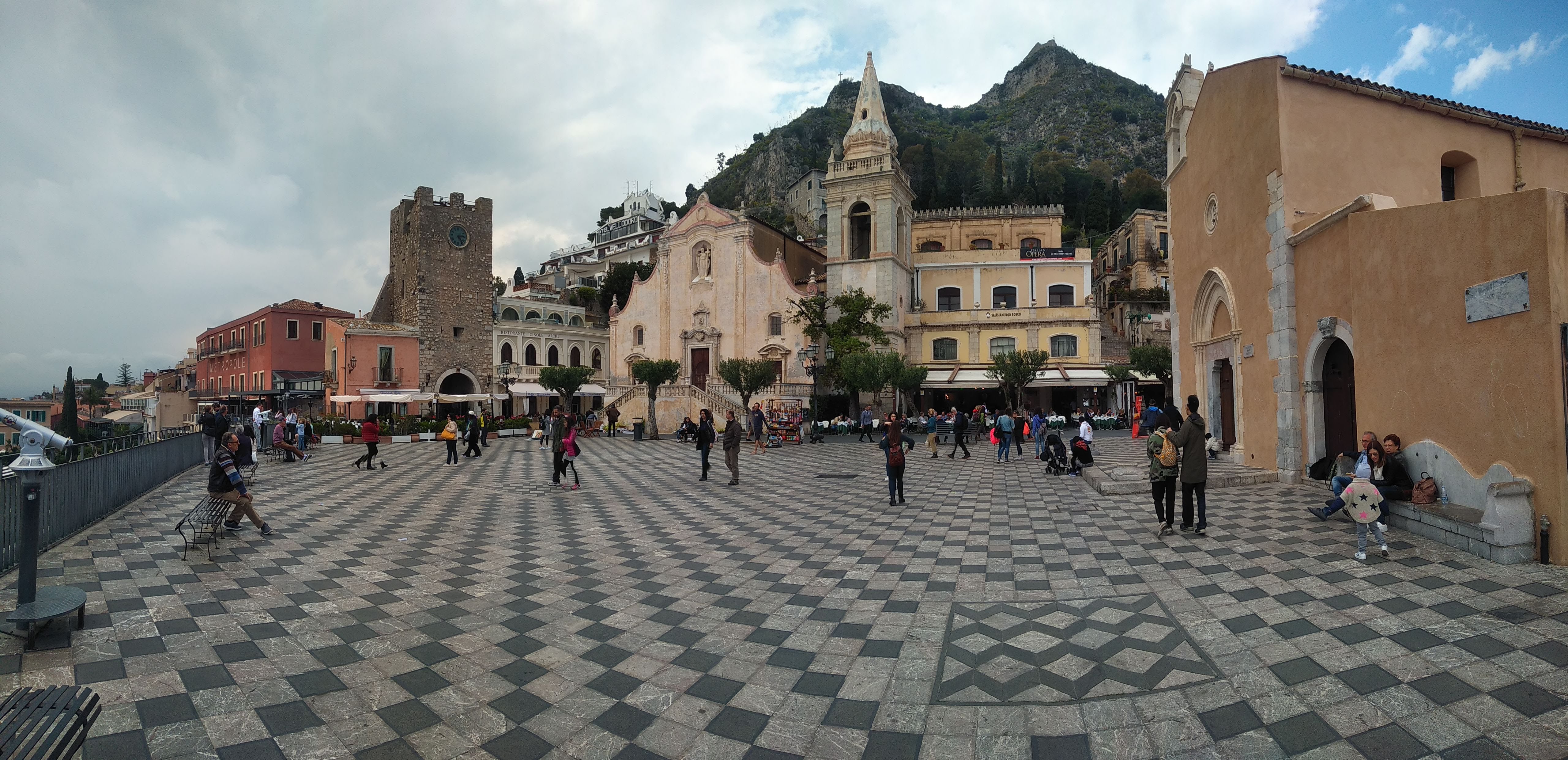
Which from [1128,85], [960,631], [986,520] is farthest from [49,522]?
[1128,85]

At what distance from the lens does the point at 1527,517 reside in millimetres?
6078

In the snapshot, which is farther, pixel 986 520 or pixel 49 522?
pixel 986 520

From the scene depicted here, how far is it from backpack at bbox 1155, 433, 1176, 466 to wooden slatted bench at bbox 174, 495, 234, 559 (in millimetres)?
10657

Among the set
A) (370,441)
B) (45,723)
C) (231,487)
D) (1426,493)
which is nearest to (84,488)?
(231,487)

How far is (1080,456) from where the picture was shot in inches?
545

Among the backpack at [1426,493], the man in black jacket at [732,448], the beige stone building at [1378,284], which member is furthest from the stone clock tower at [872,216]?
the backpack at [1426,493]

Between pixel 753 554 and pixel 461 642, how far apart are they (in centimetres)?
347

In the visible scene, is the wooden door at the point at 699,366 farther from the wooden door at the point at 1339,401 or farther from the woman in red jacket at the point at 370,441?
the wooden door at the point at 1339,401

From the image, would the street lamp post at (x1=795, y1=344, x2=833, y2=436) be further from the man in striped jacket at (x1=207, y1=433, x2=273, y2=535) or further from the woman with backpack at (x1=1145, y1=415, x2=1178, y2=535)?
the man in striped jacket at (x1=207, y1=433, x2=273, y2=535)

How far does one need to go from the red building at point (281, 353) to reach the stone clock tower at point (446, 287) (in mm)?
5773

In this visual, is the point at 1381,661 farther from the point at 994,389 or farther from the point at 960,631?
the point at 994,389

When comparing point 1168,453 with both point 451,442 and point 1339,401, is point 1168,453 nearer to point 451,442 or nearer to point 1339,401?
point 1339,401

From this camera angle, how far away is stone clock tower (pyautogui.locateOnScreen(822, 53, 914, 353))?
35.6 m

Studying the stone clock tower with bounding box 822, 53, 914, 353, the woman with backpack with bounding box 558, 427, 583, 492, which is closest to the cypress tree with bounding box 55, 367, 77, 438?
the woman with backpack with bounding box 558, 427, 583, 492
